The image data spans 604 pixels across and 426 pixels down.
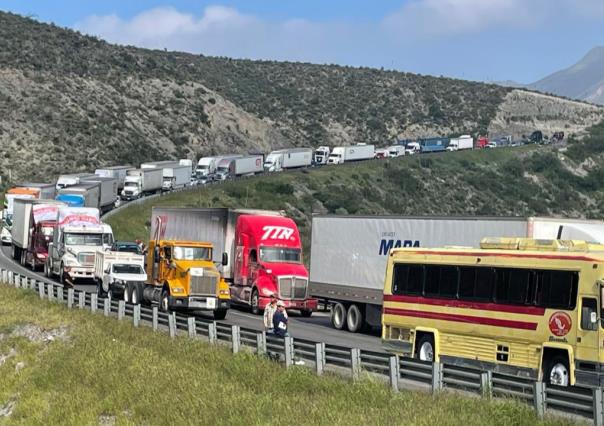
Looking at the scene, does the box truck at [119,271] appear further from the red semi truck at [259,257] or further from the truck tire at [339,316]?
the truck tire at [339,316]

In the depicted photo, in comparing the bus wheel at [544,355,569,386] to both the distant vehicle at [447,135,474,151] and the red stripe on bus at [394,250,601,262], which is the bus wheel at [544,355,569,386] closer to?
the red stripe on bus at [394,250,601,262]

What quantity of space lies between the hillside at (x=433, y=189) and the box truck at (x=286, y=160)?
295 centimetres

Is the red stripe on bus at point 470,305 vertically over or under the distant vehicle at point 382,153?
under

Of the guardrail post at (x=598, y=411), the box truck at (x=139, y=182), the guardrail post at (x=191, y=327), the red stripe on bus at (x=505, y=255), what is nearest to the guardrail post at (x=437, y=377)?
the guardrail post at (x=598, y=411)

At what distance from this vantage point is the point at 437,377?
19000 mm

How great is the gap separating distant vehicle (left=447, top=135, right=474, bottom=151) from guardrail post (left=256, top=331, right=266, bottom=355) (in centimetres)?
12661

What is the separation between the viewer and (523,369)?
845 inches

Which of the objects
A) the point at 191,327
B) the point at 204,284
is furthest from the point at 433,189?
the point at 191,327

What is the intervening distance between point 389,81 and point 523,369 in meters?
181

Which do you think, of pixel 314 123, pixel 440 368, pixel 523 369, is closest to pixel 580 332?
pixel 523 369

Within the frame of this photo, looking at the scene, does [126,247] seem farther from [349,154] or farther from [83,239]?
[349,154]

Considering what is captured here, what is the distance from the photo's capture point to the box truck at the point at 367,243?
28.9 m

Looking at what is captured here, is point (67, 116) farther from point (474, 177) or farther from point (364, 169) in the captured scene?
point (474, 177)

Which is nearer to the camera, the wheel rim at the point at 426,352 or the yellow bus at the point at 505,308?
the yellow bus at the point at 505,308
